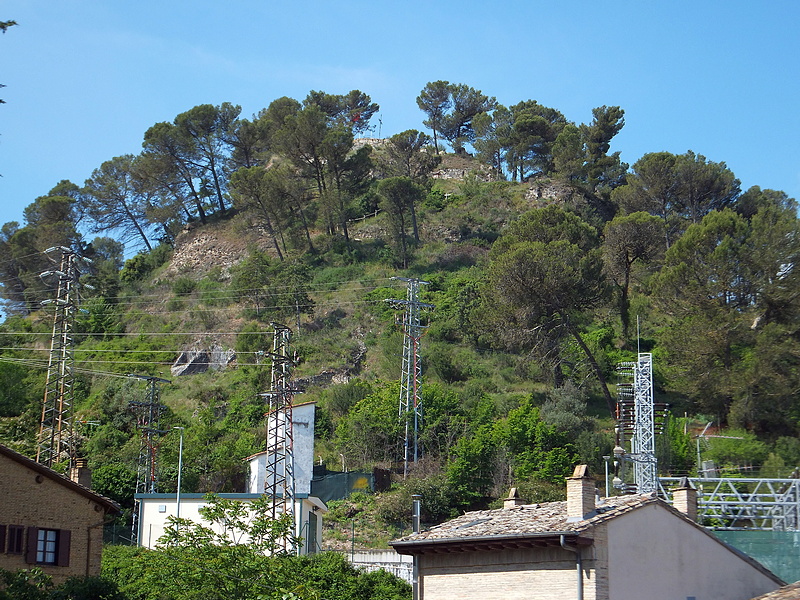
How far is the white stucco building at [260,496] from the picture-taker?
3603cm

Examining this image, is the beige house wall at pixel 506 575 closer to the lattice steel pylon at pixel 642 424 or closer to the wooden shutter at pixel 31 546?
the wooden shutter at pixel 31 546

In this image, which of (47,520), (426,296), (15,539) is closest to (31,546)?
(15,539)

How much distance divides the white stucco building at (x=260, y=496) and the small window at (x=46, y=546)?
25.2ft

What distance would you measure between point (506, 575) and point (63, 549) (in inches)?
474

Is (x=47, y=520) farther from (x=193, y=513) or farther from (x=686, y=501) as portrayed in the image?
(x=686, y=501)

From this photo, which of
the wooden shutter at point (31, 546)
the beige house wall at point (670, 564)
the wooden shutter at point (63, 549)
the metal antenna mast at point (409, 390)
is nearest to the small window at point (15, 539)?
the wooden shutter at point (31, 546)

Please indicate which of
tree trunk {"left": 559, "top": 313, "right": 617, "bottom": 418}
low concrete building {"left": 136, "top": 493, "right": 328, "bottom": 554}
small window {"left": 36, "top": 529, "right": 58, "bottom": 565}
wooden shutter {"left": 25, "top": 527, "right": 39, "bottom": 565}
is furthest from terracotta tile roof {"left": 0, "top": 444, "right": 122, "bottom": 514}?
tree trunk {"left": 559, "top": 313, "right": 617, "bottom": 418}

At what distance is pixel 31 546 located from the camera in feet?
79.7

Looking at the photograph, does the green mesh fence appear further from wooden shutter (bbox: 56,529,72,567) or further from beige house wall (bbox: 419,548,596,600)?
wooden shutter (bbox: 56,529,72,567)

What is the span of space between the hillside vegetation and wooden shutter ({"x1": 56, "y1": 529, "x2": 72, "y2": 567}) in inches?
726

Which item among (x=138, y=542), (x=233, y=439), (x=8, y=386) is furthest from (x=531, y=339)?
(x=8, y=386)

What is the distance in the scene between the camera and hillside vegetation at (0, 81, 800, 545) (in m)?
48.9

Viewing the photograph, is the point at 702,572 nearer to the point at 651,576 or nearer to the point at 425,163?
the point at 651,576

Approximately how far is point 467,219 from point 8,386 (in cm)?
3955
